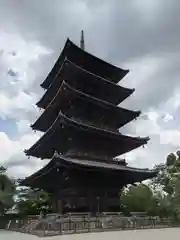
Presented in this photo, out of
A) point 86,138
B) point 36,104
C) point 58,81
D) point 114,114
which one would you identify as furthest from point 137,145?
point 36,104

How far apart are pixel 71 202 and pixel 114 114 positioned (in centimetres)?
938

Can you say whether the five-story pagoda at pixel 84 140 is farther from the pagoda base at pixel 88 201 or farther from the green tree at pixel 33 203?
the green tree at pixel 33 203

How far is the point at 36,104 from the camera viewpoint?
3062 centimetres

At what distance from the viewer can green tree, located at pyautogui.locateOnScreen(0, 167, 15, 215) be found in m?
29.6

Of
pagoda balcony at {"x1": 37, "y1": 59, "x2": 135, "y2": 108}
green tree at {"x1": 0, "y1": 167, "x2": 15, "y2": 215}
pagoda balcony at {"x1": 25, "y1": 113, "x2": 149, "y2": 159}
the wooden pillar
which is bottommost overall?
the wooden pillar

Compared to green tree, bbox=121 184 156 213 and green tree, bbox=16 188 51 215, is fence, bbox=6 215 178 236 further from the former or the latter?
green tree, bbox=16 188 51 215

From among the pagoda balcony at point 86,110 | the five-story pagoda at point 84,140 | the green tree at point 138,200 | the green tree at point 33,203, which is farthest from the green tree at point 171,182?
the green tree at point 33,203

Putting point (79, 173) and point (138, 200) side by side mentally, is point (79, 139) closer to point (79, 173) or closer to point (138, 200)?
point (79, 173)

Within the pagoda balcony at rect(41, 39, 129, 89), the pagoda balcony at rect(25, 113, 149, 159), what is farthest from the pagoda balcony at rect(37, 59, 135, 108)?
the pagoda balcony at rect(25, 113, 149, 159)

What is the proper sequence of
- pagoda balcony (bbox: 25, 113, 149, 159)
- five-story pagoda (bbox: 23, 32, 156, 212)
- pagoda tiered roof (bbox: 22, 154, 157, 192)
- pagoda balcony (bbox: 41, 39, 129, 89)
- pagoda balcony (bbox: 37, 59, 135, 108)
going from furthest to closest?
1. pagoda balcony (bbox: 41, 39, 129, 89)
2. pagoda balcony (bbox: 37, 59, 135, 108)
3. pagoda balcony (bbox: 25, 113, 149, 159)
4. five-story pagoda (bbox: 23, 32, 156, 212)
5. pagoda tiered roof (bbox: 22, 154, 157, 192)

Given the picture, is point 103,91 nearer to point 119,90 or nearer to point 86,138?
point 119,90

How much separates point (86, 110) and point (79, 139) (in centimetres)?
308

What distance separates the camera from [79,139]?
24031 millimetres

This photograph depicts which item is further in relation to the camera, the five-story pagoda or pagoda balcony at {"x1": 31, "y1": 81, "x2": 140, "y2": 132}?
pagoda balcony at {"x1": 31, "y1": 81, "x2": 140, "y2": 132}
